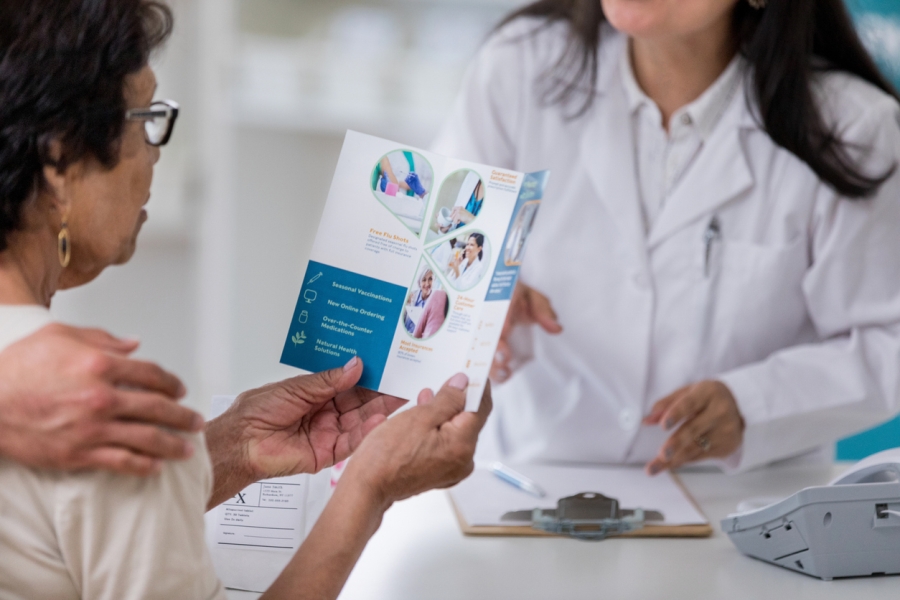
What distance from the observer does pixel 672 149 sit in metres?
Result: 1.62

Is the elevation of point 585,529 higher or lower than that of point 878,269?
lower

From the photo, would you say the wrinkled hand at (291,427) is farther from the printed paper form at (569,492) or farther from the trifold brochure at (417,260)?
the printed paper form at (569,492)

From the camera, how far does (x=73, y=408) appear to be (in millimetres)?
716

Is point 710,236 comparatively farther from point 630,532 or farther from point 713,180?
point 630,532

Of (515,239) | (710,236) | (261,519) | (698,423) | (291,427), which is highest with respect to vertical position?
(710,236)

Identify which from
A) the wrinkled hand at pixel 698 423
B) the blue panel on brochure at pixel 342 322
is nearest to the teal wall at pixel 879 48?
the wrinkled hand at pixel 698 423

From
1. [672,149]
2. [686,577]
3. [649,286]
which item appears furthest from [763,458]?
[672,149]

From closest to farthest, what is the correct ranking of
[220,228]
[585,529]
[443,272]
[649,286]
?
1. [443,272]
2. [585,529]
3. [649,286]
4. [220,228]

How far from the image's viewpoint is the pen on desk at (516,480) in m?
1.36

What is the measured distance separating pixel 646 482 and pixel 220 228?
2326 millimetres

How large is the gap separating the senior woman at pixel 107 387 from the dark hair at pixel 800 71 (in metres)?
0.81

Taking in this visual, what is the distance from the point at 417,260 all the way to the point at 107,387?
0.44 meters

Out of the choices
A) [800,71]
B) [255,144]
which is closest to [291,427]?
[800,71]

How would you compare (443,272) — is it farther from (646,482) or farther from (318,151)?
(318,151)
